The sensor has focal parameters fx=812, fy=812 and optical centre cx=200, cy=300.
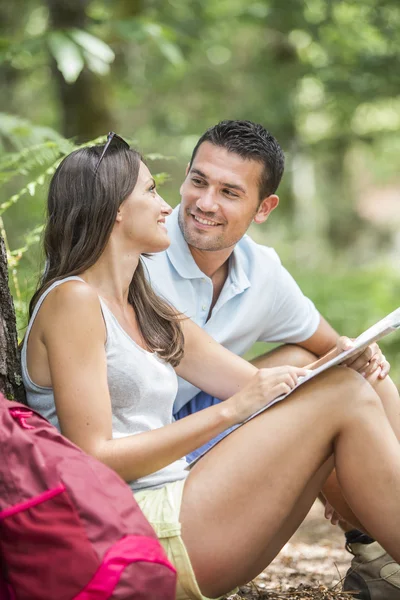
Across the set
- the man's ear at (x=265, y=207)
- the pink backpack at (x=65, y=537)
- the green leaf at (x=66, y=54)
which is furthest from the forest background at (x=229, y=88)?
the pink backpack at (x=65, y=537)

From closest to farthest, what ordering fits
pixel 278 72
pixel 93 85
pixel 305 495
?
pixel 305 495 < pixel 93 85 < pixel 278 72

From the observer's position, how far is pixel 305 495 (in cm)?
252

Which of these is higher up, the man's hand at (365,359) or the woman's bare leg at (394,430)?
the man's hand at (365,359)

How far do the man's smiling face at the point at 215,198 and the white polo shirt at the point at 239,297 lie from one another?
0.29 feet

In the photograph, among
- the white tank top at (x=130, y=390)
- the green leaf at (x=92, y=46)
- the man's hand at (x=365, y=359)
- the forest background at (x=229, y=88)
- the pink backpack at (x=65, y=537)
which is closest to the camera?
the pink backpack at (x=65, y=537)

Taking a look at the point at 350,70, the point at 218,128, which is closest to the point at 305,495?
the point at 218,128

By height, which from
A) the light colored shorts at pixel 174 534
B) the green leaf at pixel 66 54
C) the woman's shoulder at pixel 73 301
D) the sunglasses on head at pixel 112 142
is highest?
the green leaf at pixel 66 54

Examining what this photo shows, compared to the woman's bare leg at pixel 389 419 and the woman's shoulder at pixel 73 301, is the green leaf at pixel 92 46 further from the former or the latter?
the woman's bare leg at pixel 389 419

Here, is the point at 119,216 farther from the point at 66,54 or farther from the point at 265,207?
the point at 66,54

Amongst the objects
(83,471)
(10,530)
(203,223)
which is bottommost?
(10,530)

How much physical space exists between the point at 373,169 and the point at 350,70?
1625 centimetres

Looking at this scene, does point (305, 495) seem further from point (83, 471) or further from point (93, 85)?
point (93, 85)

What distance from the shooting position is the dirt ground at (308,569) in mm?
2805

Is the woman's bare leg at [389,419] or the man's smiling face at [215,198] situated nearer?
the woman's bare leg at [389,419]
